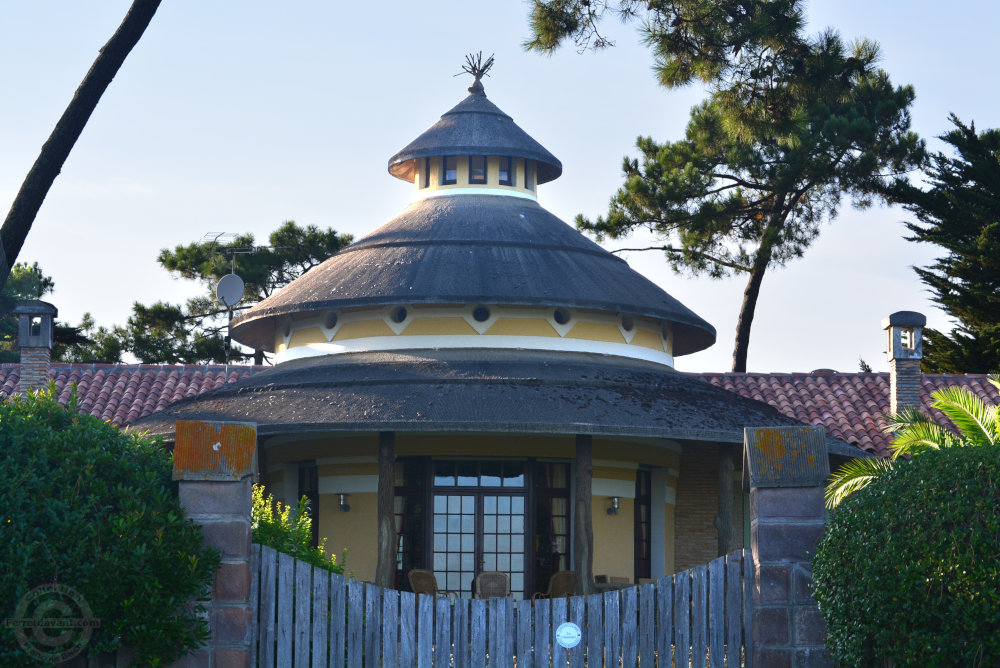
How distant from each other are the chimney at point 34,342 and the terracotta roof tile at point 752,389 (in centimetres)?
51

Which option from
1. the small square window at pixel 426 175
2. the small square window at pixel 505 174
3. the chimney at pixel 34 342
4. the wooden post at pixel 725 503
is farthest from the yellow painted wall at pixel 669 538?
the chimney at pixel 34 342

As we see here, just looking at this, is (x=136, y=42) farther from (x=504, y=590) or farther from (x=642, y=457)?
(x=642, y=457)

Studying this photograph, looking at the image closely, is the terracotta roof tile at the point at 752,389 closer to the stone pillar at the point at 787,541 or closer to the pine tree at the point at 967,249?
the pine tree at the point at 967,249

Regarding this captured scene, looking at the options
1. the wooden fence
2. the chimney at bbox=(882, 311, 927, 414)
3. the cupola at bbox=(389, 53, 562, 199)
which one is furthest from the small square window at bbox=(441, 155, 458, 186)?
the wooden fence

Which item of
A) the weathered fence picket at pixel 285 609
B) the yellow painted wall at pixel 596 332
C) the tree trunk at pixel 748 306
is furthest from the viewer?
the tree trunk at pixel 748 306

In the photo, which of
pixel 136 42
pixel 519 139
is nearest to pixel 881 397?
pixel 519 139

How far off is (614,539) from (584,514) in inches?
91.7

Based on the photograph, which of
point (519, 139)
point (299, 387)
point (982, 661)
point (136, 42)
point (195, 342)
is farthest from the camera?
point (195, 342)

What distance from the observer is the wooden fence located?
950 cm

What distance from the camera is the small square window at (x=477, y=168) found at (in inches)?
1005

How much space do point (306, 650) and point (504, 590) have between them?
8.13m

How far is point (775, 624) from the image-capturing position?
9.46 metres

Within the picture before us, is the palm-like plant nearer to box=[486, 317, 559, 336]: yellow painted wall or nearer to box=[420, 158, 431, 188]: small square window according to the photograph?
box=[486, 317, 559, 336]: yellow painted wall

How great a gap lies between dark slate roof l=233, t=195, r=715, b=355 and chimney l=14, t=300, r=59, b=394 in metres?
3.80
